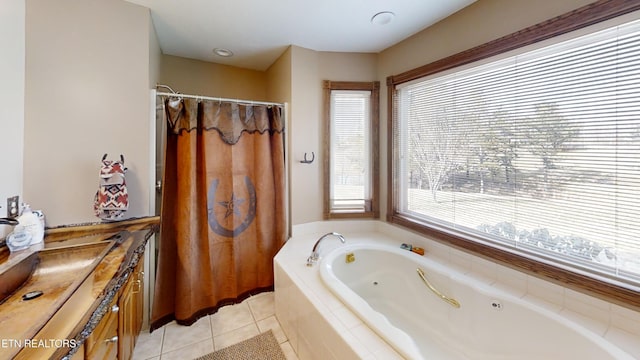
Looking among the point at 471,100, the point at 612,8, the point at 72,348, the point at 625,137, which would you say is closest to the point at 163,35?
the point at 72,348

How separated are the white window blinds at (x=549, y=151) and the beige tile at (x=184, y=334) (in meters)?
2.05

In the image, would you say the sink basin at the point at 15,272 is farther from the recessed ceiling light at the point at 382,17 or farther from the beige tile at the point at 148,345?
the recessed ceiling light at the point at 382,17

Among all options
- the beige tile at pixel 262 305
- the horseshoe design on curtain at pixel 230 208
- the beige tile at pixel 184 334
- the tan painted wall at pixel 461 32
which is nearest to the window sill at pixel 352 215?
the tan painted wall at pixel 461 32

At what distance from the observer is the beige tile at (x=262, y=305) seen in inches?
80.3

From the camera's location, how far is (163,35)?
2.10m

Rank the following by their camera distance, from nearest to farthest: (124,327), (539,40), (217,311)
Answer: (124,327) < (539,40) < (217,311)

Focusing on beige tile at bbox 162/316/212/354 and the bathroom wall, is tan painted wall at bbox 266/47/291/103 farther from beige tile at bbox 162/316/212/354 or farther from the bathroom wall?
beige tile at bbox 162/316/212/354

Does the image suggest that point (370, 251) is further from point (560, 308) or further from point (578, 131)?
point (578, 131)

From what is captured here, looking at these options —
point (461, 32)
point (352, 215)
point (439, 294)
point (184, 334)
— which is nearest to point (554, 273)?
point (439, 294)

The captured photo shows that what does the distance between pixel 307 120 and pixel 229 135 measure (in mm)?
757

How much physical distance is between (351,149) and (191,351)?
2098 mm

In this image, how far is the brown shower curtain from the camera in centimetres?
192

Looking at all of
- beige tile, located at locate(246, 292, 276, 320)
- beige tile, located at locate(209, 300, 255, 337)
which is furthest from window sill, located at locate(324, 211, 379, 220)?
beige tile, located at locate(209, 300, 255, 337)

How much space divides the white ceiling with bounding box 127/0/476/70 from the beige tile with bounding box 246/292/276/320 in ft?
7.86
